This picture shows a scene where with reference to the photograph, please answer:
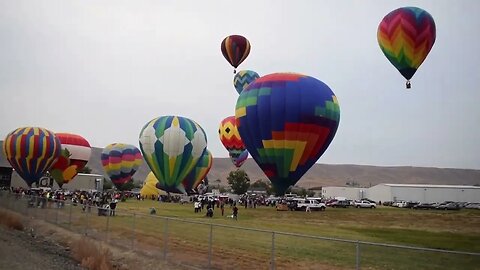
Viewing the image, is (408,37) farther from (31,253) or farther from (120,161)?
(120,161)

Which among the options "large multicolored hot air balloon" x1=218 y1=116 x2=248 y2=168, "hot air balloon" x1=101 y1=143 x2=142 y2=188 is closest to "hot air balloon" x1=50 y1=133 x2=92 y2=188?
"hot air balloon" x1=101 y1=143 x2=142 y2=188

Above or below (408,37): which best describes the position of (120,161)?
below

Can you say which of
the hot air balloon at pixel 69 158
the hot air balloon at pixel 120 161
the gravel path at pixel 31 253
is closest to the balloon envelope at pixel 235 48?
the hot air balloon at pixel 120 161

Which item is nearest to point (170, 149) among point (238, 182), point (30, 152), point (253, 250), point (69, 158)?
point (30, 152)

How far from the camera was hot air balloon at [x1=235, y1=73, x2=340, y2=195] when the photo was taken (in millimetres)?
24922

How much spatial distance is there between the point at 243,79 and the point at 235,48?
47.2ft

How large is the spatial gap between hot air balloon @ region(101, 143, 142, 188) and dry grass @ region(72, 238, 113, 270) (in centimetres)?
4136

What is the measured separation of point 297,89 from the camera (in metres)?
25.3

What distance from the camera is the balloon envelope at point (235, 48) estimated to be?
43.1 metres

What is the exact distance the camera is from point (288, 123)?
24859mm

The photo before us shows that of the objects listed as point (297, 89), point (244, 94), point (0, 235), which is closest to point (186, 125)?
point (244, 94)

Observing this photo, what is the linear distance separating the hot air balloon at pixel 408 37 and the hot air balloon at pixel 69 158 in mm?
35901

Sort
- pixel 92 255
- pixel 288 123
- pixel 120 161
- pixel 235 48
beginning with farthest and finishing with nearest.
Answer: pixel 120 161
pixel 235 48
pixel 288 123
pixel 92 255

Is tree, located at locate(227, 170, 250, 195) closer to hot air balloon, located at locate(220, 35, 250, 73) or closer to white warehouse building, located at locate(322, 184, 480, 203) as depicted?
white warehouse building, located at locate(322, 184, 480, 203)
